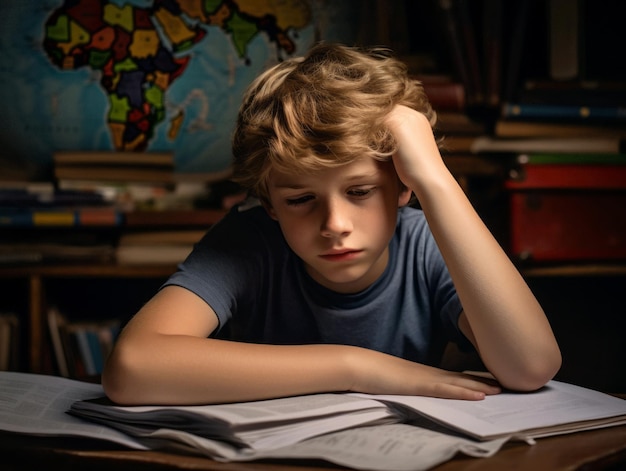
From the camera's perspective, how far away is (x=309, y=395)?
833 mm

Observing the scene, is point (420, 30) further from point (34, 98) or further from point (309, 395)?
point (309, 395)

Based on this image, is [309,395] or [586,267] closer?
[309,395]

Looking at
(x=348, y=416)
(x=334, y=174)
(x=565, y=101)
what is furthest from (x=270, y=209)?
(x=565, y=101)

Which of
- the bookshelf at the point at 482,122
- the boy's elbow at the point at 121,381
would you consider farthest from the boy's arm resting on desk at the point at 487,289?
the bookshelf at the point at 482,122

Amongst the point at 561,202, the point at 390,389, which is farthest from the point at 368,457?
the point at 561,202

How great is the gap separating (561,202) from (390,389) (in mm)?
1113

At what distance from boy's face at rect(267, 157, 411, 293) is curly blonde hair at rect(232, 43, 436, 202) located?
2 cm

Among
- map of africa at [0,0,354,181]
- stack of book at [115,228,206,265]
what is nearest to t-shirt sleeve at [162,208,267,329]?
stack of book at [115,228,206,265]

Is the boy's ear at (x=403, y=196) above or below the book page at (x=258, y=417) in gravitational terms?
above

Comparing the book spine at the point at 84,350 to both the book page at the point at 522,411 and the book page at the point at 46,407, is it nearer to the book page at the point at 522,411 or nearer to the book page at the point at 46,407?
the book page at the point at 46,407

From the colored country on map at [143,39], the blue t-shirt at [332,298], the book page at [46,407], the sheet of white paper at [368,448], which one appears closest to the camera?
the sheet of white paper at [368,448]

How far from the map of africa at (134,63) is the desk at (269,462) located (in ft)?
4.17

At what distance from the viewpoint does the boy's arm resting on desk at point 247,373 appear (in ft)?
2.67

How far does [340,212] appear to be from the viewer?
951 mm
